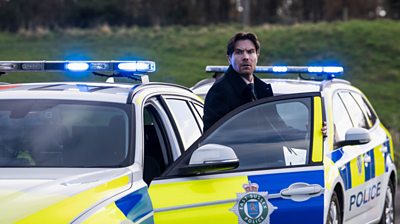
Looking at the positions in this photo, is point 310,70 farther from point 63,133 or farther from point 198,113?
point 63,133

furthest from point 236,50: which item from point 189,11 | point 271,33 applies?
point 189,11

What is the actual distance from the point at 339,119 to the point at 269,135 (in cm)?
182

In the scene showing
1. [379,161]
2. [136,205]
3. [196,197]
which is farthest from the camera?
[379,161]

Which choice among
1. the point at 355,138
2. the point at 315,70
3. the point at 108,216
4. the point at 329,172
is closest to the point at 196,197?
the point at 108,216

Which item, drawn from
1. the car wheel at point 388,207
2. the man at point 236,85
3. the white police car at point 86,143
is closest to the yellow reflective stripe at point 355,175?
the man at point 236,85

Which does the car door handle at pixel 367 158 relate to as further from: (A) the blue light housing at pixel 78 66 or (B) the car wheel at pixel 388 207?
(A) the blue light housing at pixel 78 66

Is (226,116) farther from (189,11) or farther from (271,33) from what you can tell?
(189,11)

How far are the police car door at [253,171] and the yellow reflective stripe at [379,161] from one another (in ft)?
7.48

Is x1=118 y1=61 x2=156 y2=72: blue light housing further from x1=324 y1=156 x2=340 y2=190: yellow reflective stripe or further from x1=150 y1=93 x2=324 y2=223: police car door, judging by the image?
x1=324 y1=156 x2=340 y2=190: yellow reflective stripe

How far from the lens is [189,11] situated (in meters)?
72.5

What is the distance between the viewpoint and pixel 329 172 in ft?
20.9

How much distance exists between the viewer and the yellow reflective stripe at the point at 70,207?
14.3ft

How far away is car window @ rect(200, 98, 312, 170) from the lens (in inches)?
231

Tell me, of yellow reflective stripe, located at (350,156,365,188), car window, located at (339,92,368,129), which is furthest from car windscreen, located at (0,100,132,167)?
car window, located at (339,92,368,129)
